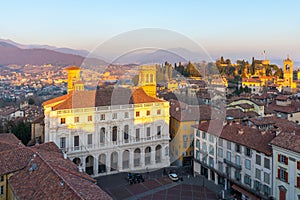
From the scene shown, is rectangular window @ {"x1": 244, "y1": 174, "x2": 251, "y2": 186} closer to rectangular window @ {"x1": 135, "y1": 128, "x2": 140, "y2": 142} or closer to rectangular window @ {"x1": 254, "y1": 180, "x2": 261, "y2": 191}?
rectangular window @ {"x1": 254, "y1": 180, "x2": 261, "y2": 191}

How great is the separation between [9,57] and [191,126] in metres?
117

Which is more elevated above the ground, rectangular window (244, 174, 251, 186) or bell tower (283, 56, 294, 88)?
bell tower (283, 56, 294, 88)

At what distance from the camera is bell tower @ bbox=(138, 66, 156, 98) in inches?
1387

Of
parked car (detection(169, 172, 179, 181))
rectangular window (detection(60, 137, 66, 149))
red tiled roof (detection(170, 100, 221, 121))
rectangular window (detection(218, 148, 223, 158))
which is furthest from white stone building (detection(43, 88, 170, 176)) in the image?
rectangular window (detection(218, 148, 223, 158))

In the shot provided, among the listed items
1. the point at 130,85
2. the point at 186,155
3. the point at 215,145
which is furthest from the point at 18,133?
the point at 215,145

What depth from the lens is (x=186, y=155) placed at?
38.5m

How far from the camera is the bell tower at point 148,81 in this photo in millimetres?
35219

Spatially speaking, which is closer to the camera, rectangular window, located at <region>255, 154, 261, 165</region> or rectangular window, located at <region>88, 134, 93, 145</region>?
rectangular window, located at <region>255, 154, 261, 165</region>

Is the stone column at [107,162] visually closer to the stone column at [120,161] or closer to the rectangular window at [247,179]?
the stone column at [120,161]

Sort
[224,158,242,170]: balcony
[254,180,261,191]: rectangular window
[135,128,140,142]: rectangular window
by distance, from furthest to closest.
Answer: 1. [135,128,140,142]: rectangular window
2. [224,158,242,170]: balcony
3. [254,180,261,191]: rectangular window

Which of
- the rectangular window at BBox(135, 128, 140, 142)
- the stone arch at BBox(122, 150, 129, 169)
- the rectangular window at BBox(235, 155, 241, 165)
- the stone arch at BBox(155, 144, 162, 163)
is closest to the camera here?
the rectangular window at BBox(235, 155, 241, 165)

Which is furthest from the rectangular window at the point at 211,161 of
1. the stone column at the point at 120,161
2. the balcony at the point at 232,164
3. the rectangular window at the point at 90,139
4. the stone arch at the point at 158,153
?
the rectangular window at the point at 90,139

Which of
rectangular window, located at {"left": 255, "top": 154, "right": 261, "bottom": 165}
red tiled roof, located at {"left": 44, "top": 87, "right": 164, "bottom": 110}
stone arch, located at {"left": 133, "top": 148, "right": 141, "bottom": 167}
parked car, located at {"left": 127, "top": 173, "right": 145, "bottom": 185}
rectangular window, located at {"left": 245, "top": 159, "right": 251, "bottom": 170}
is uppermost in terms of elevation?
red tiled roof, located at {"left": 44, "top": 87, "right": 164, "bottom": 110}

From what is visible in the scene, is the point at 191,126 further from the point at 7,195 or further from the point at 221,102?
the point at 7,195
